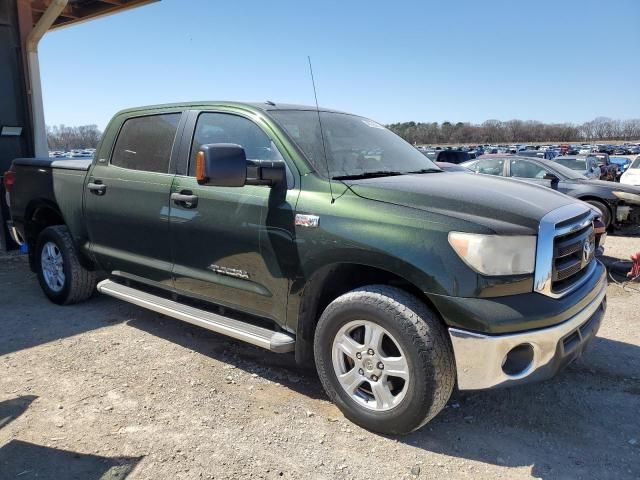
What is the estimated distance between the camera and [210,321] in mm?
3590

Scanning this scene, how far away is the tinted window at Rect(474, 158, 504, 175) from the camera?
11625 mm

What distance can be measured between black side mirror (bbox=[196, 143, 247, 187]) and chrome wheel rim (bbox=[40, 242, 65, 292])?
2.85 metres

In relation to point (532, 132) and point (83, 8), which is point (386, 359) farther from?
point (532, 132)

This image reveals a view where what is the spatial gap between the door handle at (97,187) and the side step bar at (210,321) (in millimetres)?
795

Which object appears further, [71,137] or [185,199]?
[71,137]

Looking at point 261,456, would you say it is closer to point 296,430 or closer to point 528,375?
point 296,430

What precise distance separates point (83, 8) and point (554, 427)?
34.3 ft

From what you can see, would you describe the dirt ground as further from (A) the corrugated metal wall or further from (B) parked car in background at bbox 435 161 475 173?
(A) the corrugated metal wall

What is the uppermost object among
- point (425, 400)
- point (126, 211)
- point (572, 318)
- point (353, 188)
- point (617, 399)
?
point (353, 188)

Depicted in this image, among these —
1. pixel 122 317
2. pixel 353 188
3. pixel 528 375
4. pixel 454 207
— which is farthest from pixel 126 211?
pixel 528 375

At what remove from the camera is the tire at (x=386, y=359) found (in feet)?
8.70

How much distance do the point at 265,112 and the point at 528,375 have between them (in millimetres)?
2289

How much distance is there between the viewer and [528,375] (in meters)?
2.61

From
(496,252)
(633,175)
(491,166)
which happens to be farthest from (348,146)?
(633,175)
